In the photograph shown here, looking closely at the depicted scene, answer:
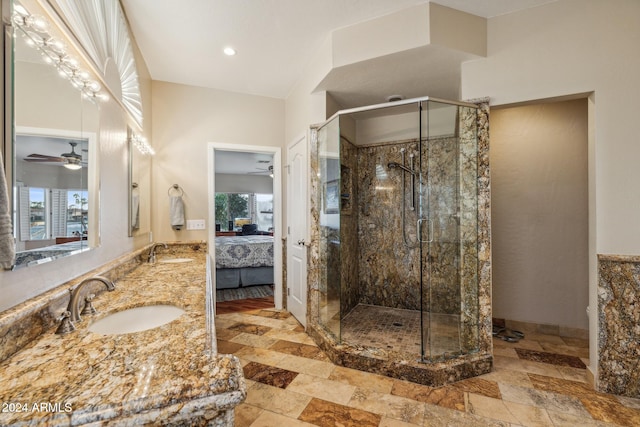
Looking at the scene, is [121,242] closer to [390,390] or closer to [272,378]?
[272,378]

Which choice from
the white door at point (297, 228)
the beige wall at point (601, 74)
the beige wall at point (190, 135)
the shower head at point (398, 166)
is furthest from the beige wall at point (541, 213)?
the beige wall at point (190, 135)

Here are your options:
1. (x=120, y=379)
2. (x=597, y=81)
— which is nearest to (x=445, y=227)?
(x=597, y=81)

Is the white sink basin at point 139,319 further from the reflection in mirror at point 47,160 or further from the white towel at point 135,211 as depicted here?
the white towel at point 135,211

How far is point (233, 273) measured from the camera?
183 inches

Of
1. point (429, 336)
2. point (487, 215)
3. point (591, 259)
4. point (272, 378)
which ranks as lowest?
point (272, 378)

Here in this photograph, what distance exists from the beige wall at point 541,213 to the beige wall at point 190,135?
2.81 metres

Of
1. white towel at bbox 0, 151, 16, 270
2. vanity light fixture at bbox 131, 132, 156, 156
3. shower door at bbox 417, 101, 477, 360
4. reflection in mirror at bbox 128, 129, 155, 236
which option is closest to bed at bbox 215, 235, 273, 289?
reflection in mirror at bbox 128, 129, 155, 236

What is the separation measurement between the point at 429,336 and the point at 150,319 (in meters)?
2.01

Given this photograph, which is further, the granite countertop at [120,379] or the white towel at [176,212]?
the white towel at [176,212]

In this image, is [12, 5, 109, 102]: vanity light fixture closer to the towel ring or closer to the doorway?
the towel ring

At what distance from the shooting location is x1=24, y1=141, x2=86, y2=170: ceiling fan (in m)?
1.02

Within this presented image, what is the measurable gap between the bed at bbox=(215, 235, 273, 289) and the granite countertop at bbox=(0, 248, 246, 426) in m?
3.57

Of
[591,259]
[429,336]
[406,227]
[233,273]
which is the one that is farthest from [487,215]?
[233,273]

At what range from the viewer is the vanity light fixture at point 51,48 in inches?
38.5
